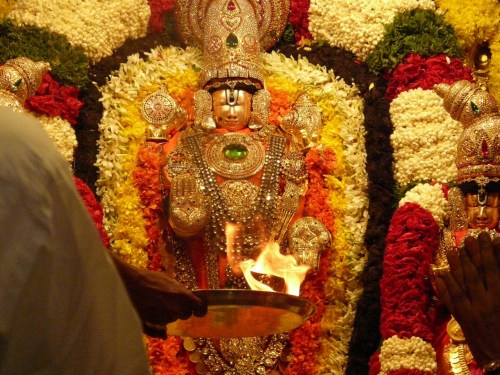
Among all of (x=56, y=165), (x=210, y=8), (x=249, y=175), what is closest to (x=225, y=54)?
(x=210, y=8)

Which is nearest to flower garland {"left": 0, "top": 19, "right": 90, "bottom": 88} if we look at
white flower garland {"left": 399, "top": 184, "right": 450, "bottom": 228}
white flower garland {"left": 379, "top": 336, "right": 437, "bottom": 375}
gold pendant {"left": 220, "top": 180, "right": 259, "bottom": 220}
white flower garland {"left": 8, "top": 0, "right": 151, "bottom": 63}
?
white flower garland {"left": 8, "top": 0, "right": 151, "bottom": 63}

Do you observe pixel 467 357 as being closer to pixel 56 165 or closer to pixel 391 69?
pixel 391 69

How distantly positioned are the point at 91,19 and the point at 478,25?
2062 mm

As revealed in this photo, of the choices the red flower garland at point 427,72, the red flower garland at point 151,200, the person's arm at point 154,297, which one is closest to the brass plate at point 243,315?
the person's arm at point 154,297

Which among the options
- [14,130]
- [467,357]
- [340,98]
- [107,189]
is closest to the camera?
[14,130]

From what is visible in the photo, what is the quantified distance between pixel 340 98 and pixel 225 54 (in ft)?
2.23

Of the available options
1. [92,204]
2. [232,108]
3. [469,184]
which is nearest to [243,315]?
[469,184]

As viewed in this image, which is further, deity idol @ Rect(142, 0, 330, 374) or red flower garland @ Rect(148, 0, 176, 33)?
red flower garland @ Rect(148, 0, 176, 33)

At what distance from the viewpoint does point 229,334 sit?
3.14 meters

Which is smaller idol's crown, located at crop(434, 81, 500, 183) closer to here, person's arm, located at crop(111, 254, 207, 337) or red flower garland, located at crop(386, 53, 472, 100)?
red flower garland, located at crop(386, 53, 472, 100)

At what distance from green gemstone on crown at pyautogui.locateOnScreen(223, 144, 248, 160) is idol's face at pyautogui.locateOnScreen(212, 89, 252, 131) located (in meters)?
0.14

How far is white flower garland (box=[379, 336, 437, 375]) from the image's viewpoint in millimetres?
4180

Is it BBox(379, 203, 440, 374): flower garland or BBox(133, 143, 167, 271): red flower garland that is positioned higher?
BBox(133, 143, 167, 271): red flower garland

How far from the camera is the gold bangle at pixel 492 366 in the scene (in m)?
1.92
